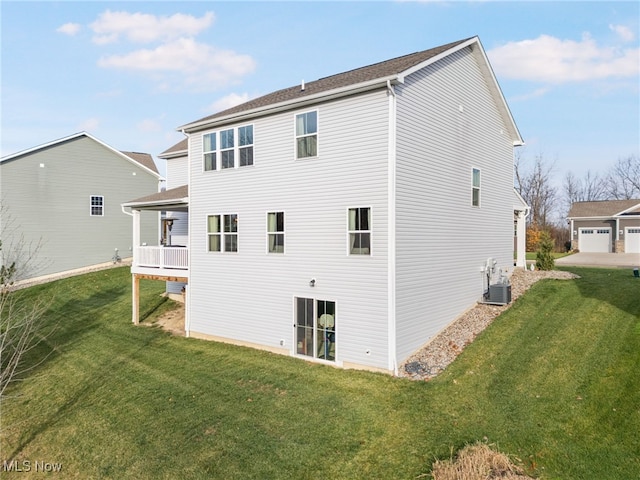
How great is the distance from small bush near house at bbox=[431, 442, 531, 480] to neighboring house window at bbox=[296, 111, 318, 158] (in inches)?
325

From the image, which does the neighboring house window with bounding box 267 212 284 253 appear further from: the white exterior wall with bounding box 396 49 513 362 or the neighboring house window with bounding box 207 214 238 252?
the white exterior wall with bounding box 396 49 513 362

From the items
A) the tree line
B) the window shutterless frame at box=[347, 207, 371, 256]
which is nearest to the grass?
the window shutterless frame at box=[347, 207, 371, 256]

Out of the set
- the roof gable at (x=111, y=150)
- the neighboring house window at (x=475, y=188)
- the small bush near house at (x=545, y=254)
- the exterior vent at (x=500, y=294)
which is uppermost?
the roof gable at (x=111, y=150)

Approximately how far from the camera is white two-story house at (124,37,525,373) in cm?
1054

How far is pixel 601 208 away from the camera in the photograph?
3566 centimetres

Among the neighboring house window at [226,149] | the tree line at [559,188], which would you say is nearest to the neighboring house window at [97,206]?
the neighboring house window at [226,149]

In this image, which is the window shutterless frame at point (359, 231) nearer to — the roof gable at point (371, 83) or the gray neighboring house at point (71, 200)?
the roof gable at point (371, 83)

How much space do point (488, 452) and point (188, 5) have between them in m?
18.5

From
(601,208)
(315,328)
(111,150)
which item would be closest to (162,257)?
(315,328)

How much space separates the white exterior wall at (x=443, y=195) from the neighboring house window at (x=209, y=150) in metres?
7.14

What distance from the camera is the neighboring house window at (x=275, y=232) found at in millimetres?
12602

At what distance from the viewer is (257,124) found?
1323 centimetres

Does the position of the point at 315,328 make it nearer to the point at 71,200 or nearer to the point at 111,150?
the point at 71,200

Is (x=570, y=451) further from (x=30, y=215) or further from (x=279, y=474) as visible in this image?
(x=30, y=215)
